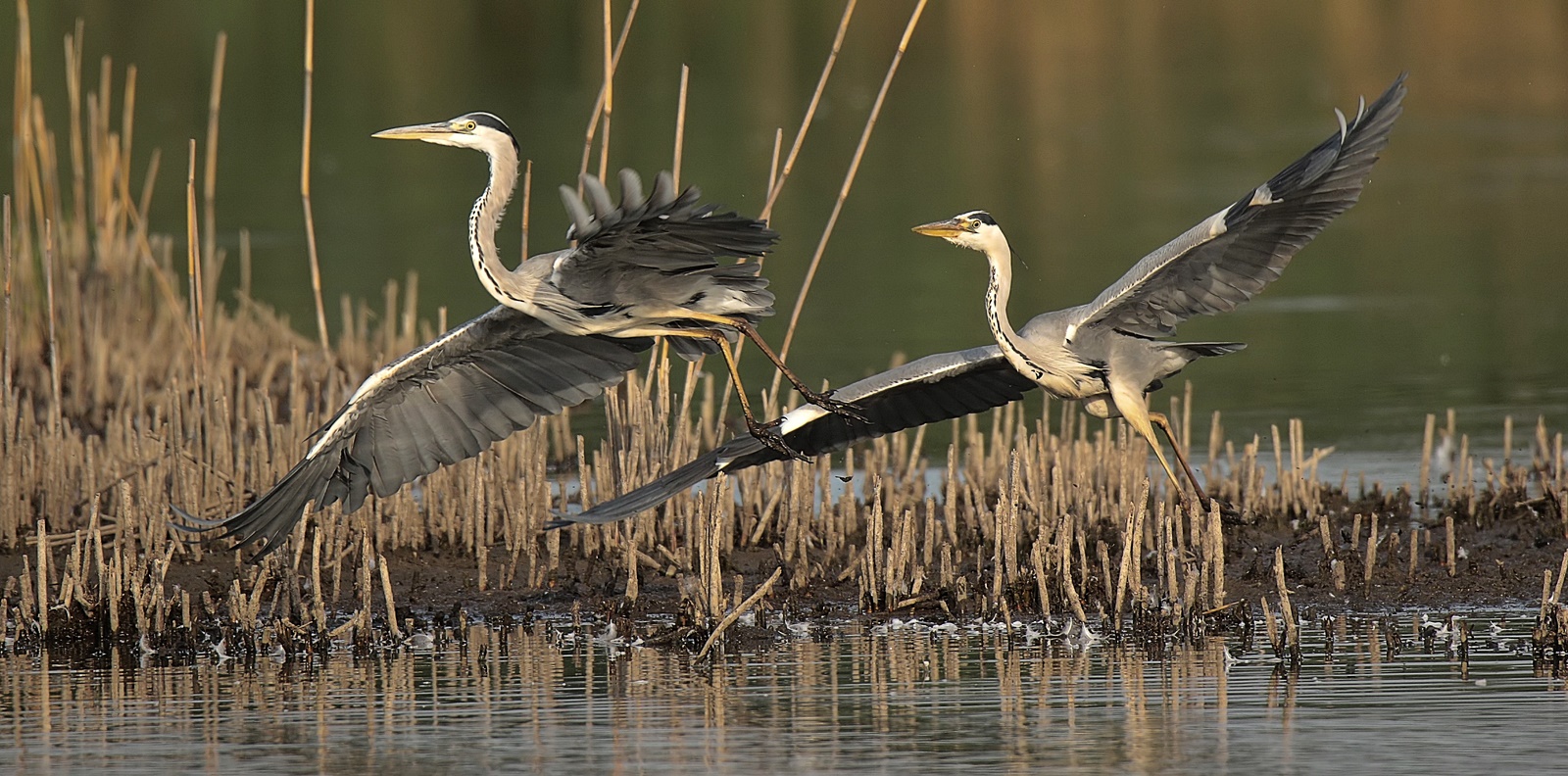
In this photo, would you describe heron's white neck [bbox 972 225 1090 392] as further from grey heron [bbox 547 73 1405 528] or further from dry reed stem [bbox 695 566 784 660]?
dry reed stem [bbox 695 566 784 660]

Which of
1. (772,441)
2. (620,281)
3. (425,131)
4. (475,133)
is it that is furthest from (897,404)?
(425,131)

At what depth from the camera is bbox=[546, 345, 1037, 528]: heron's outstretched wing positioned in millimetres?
9281

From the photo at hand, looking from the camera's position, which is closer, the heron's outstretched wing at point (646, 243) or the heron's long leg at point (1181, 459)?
the heron's outstretched wing at point (646, 243)

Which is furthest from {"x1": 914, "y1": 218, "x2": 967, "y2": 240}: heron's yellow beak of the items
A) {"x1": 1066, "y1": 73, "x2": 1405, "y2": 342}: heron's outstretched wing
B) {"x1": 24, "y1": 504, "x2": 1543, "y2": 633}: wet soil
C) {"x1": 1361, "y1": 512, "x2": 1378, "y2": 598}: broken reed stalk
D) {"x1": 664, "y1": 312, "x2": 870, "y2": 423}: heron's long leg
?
{"x1": 1361, "y1": 512, "x2": 1378, "y2": 598}: broken reed stalk

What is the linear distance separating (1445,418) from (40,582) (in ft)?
27.7

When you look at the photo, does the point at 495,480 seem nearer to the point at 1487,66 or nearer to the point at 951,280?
the point at 951,280

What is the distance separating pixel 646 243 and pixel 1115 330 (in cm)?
256

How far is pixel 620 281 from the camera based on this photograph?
8648mm

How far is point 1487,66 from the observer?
3412cm

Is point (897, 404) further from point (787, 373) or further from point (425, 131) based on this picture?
point (425, 131)

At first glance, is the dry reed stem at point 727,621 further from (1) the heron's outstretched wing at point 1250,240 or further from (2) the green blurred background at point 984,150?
(2) the green blurred background at point 984,150

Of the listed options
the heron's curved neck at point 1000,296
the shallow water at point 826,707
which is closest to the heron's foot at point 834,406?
the heron's curved neck at point 1000,296

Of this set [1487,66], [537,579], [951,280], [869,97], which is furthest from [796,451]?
[1487,66]

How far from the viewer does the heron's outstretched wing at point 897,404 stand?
30.5 feet
